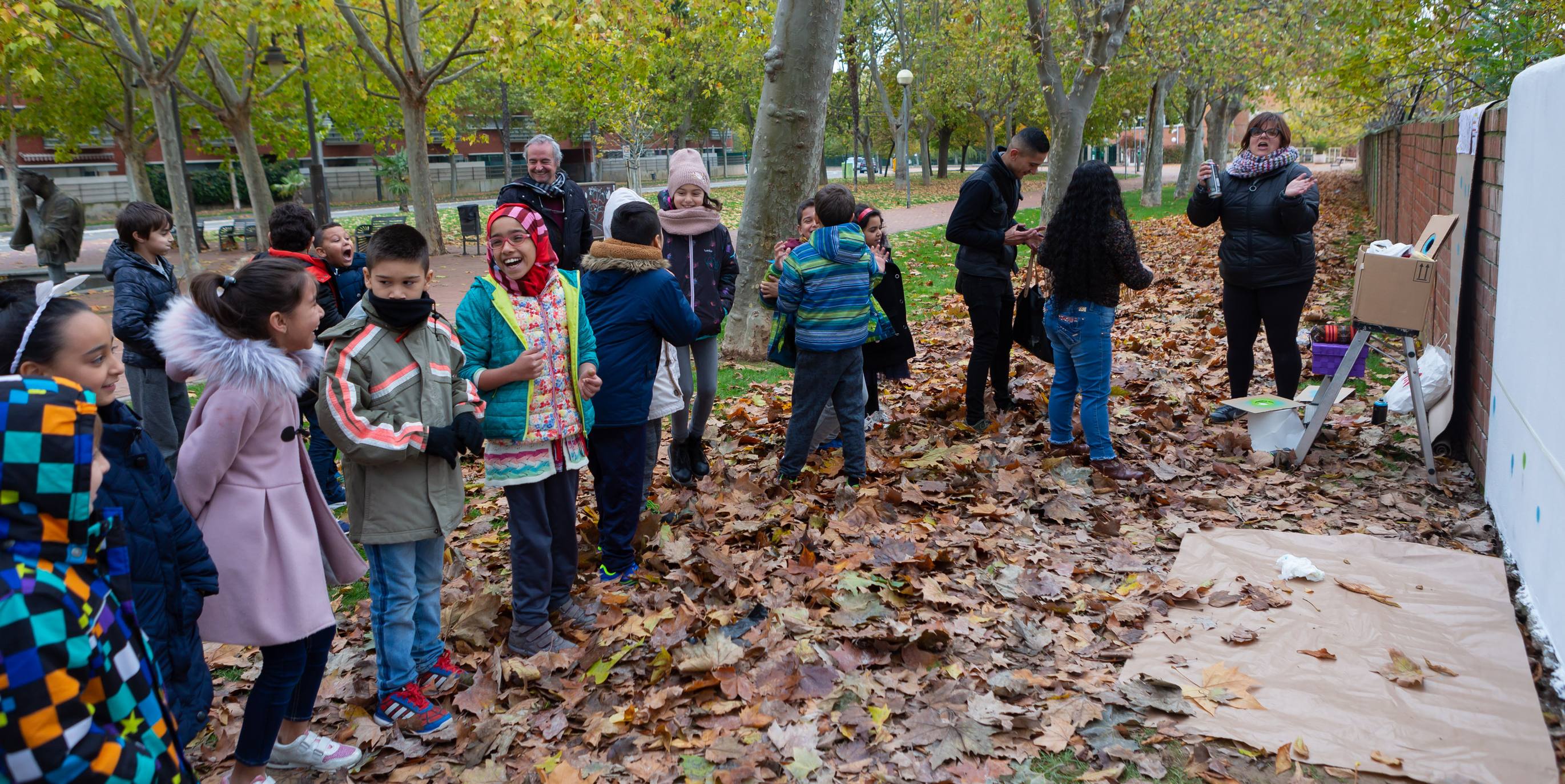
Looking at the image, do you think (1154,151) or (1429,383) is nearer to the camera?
(1429,383)

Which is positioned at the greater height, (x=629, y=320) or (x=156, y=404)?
(x=629, y=320)

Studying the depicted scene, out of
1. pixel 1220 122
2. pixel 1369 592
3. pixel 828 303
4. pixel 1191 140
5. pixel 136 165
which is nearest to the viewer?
pixel 1369 592

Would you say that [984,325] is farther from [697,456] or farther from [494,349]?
[494,349]

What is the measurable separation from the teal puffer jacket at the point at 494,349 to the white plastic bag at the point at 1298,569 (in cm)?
322

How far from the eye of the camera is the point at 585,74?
21188mm

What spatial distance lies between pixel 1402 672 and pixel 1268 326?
3.29 metres

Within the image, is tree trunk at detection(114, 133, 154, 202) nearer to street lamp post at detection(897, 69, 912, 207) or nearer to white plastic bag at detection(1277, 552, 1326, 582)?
street lamp post at detection(897, 69, 912, 207)

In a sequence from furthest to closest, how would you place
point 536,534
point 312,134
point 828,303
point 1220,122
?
point 1220,122, point 312,134, point 828,303, point 536,534

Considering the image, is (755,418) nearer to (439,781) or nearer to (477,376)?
(477,376)

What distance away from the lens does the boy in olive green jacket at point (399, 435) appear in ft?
10.6

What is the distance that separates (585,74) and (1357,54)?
15.0 metres

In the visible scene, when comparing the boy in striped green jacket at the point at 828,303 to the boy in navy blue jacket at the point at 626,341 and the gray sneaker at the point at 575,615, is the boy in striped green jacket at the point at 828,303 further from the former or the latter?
the gray sneaker at the point at 575,615

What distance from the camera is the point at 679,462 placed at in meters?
6.09

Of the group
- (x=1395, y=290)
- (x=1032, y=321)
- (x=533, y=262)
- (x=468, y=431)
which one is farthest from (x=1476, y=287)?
(x=468, y=431)
